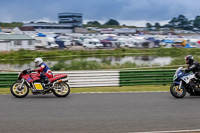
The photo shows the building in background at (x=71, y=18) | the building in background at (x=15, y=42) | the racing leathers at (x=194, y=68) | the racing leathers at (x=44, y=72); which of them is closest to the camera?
the racing leathers at (x=194, y=68)

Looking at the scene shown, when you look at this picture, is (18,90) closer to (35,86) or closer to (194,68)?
(35,86)

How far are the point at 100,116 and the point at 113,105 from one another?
1729 mm

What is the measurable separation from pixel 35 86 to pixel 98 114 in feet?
12.7

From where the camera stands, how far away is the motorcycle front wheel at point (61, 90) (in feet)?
39.7

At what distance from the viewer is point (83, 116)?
8617 mm

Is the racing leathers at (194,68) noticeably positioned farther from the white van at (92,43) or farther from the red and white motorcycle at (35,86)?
the white van at (92,43)

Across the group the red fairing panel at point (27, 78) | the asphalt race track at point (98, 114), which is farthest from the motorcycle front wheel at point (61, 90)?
the red fairing panel at point (27, 78)

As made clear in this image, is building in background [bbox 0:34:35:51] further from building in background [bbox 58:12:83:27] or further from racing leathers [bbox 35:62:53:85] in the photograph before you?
building in background [bbox 58:12:83:27]

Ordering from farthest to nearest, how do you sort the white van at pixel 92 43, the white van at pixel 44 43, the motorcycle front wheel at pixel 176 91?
1. the white van at pixel 92 43
2. the white van at pixel 44 43
3. the motorcycle front wheel at pixel 176 91

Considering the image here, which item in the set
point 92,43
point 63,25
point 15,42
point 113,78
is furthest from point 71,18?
point 113,78

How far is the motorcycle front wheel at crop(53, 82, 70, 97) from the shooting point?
Answer: 12086mm

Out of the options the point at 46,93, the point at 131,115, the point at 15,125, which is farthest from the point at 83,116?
the point at 46,93

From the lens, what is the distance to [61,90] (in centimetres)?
1214

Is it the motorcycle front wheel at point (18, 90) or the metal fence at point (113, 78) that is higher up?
the metal fence at point (113, 78)
